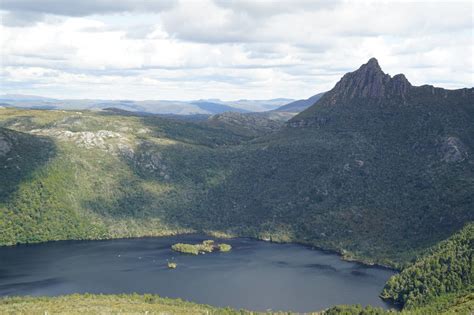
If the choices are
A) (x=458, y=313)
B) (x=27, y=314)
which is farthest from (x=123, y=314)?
(x=458, y=313)

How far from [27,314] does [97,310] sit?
23169mm

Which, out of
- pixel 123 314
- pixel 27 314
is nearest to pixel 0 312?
pixel 27 314

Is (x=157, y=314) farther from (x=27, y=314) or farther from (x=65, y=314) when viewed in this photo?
(x=27, y=314)

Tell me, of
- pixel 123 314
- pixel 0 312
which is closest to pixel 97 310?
pixel 123 314

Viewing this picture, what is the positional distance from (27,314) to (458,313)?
147200mm

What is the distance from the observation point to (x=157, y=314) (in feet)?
655

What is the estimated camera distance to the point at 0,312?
196625 millimetres

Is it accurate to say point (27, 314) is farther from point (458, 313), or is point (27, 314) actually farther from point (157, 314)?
point (458, 313)

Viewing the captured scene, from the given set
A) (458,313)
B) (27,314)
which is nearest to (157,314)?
(27,314)

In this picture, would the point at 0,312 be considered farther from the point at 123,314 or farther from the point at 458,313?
the point at 458,313

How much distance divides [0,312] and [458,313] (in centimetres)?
15789

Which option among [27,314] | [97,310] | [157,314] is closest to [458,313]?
[157,314]

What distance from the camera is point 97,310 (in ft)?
651

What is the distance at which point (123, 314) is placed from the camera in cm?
19312
